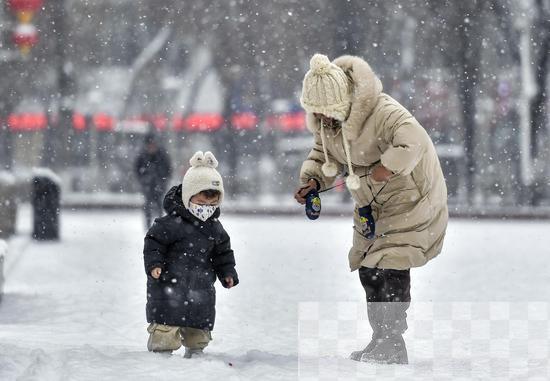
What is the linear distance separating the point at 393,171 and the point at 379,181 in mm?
137

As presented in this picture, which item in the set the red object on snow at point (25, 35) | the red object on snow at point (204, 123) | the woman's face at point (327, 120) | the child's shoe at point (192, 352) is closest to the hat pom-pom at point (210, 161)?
the woman's face at point (327, 120)

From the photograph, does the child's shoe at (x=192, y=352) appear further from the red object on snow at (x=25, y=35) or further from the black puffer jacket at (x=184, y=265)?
the red object on snow at (x=25, y=35)

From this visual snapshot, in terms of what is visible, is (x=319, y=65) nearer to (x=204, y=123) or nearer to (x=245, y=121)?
(x=245, y=121)

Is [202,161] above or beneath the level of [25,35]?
beneath

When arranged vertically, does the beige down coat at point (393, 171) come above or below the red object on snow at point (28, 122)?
below

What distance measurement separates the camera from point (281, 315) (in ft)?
25.9

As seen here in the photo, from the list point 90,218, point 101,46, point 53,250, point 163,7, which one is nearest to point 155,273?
point 53,250

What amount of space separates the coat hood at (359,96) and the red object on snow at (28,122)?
108 ft

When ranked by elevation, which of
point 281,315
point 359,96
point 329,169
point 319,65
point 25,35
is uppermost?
point 25,35

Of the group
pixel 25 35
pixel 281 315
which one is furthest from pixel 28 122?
pixel 281 315

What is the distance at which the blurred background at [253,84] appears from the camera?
85.8 feet

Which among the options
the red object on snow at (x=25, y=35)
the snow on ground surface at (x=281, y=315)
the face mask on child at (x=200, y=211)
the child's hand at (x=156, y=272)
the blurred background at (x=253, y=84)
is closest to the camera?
the snow on ground surface at (x=281, y=315)

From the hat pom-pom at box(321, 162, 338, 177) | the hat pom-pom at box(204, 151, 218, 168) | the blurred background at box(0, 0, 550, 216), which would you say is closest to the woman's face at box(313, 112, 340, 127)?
the hat pom-pom at box(321, 162, 338, 177)

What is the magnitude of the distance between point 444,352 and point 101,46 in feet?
91.6
